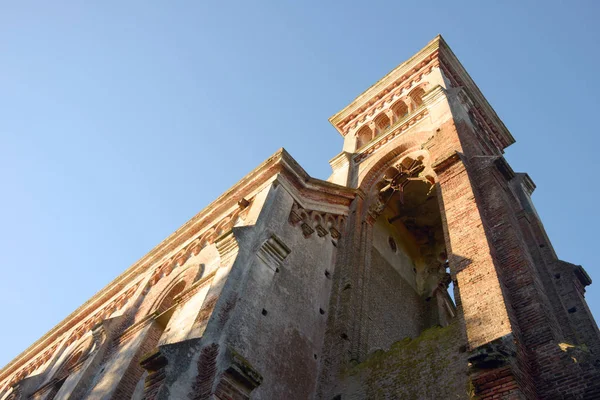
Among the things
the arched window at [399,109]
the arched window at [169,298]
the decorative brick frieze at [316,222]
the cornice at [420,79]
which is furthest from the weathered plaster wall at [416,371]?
the cornice at [420,79]

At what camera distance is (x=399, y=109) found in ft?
61.1

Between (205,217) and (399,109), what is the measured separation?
868cm

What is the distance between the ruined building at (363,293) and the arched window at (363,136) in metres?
0.15

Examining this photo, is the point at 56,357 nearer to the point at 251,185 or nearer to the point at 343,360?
the point at 251,185

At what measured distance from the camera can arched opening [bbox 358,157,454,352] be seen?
1275 cm

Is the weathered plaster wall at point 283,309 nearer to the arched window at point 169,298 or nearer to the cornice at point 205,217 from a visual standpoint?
the cornice at point 205,217

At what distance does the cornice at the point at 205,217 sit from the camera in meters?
12.7

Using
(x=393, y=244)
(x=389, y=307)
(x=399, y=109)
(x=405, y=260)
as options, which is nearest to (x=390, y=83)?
(x=399, y=109)

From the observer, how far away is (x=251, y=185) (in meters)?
12.9

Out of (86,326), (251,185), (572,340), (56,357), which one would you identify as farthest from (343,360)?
(56,357)

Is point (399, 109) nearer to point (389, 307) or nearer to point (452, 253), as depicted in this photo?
point (389, 307)

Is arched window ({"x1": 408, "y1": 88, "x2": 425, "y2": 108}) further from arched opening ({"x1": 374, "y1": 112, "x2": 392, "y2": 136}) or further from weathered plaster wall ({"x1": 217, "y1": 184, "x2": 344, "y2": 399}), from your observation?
weathered plaster wall ({"x1": 217, "y1": 184, "x2": 344, "y2": 399})

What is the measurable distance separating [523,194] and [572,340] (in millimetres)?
5767

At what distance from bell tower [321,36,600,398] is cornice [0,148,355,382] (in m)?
1.49
